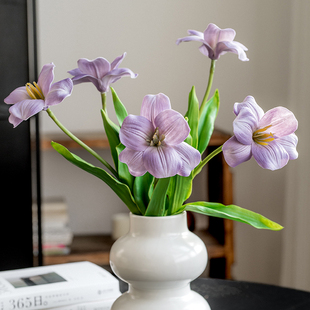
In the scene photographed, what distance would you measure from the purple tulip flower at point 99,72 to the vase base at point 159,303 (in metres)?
0.32

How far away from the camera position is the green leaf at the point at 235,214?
66 cm

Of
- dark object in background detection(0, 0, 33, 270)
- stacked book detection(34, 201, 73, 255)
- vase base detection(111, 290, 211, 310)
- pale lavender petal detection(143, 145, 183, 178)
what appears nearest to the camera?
pale lavender petal detection(143, 145, 183, 178)

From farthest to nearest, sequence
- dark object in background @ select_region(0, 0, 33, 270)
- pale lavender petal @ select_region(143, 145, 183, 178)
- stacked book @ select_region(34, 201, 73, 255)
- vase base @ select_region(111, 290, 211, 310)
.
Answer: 1. stacked book @ select_region(34, 201, 73, 255)
2. dark object in background @ select_region(0, 0, 33, 270)
3. vase base @ select_region(111, 290, 211, 310)
4. pale lavender petal @ select_region(143, 145, 183, 178)

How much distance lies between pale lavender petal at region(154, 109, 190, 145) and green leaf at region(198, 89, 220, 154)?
14 cm

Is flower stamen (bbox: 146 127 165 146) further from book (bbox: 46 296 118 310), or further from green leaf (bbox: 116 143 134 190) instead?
book (bbox: 46 296 118 310)

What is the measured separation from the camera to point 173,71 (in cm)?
226

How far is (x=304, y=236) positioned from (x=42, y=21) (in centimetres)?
150

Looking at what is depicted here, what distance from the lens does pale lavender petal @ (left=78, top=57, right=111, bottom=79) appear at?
27.4 inches

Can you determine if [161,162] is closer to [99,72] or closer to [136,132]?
[136,132]

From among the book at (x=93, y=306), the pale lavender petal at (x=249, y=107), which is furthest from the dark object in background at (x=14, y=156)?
the pale lavender petal at (x=249, y=107)

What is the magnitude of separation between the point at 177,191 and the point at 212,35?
26 cm

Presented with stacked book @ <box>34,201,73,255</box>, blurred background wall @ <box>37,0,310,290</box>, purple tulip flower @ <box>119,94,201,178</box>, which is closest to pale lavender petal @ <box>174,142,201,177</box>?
purple tulip flower @ <box>119,94,201,178</box>

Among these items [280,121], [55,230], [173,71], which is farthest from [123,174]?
[173,71]

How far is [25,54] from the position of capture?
1.40m
